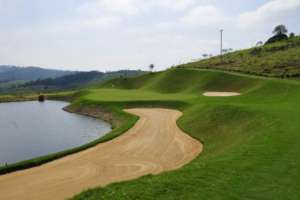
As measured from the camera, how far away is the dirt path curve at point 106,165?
15312 mm

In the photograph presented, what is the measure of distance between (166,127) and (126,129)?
391 centimetres

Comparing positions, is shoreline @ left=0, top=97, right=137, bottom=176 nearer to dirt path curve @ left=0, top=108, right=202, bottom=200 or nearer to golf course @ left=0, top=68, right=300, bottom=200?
golf course @ left=0, top=68, right=300, bottom=200

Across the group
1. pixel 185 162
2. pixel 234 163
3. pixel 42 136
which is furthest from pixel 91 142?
pixel 234 163

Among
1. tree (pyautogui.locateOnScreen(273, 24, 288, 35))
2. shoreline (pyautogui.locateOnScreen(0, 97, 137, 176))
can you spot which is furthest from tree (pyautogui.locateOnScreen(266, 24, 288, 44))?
shoreline (pyautogui.locateOnScreen(0, 97, 137, 176))

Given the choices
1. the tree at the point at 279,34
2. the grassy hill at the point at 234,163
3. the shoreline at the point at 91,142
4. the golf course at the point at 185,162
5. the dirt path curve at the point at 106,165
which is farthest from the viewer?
the tree at the point at 279,34

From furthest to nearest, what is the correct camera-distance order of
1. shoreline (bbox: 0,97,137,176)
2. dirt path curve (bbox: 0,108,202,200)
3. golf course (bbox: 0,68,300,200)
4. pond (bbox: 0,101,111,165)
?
pond (bbox: 0,101,111,165) → shoreline (bbox: 0,97,137,176) → dirt path curve (bbox: 0,108,202,200) → golf course (bbox: 0,68,300,200)

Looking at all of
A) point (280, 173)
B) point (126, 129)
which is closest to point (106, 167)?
point (280, 173)

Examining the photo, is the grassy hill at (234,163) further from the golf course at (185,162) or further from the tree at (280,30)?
the tree at (280,30)

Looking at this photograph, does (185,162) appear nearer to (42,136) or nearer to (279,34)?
(42,136)

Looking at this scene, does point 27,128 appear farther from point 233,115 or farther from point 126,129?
point 233,115

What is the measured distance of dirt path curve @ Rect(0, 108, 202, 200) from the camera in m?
15.3

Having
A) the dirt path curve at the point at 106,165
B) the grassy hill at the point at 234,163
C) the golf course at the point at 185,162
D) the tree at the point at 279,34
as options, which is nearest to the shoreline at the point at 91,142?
the golf course at the point at 185,162

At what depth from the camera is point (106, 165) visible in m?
19.5

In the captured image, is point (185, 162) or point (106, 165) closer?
point (106, 165)
